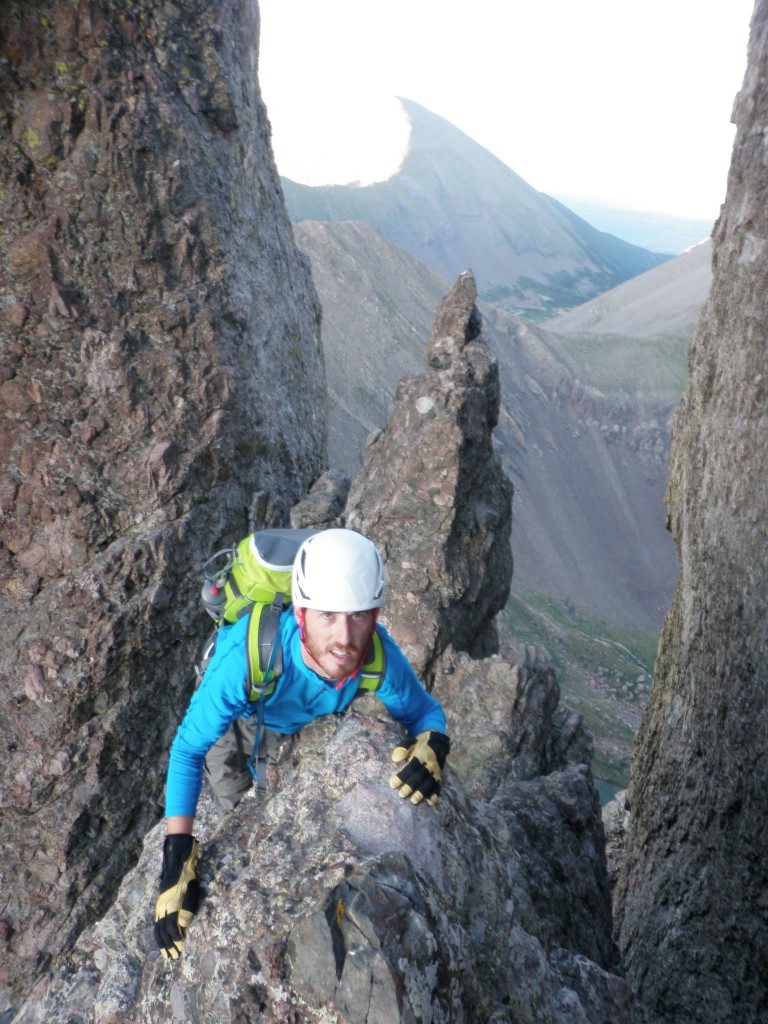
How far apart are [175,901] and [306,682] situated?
6.56 ft

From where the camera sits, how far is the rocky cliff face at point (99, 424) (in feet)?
45.8

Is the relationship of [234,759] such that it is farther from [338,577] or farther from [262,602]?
[338,577]

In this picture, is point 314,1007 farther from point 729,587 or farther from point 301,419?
point 301,419

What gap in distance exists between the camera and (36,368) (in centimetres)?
1415

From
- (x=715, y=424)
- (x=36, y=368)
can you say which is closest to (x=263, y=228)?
(x=36, y=368)

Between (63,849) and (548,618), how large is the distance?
55686 mm

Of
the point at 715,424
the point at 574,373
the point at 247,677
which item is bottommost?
the point at 574,373

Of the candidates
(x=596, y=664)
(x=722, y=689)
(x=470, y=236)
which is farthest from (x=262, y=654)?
Result: (x=470, y=236)

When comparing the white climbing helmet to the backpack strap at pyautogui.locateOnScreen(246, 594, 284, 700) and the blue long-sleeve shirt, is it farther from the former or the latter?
the blue long-sleeve shirt

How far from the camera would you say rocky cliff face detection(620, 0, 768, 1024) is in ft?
26.6

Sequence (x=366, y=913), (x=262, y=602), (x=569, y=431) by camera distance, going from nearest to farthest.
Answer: (x=366, y=913)
(x=262, y=602)
(x=569, y=431)

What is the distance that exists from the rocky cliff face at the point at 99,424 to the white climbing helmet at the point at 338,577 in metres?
9.31

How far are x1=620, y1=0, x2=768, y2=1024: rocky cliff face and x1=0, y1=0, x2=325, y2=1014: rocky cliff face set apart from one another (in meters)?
9.42

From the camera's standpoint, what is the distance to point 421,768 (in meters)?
6.21
